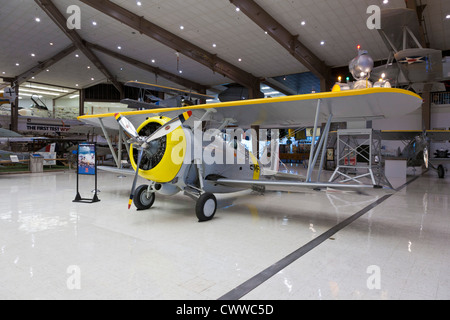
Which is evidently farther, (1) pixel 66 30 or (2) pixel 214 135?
(1) pixel 66 30

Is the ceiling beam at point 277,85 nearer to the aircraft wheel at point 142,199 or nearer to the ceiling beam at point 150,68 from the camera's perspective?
the ceiling beam at point 150,68

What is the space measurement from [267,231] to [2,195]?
285 inches

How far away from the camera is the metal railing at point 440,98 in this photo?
61.4 feet

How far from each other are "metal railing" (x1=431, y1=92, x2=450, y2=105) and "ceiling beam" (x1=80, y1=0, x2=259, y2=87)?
1290cm

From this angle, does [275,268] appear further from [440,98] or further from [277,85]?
[277,85]

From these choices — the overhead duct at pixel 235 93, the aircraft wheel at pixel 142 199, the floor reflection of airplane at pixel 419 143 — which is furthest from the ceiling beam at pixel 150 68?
the aircraft wheel at pixel 142 199

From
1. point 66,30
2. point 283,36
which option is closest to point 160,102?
point 66,30

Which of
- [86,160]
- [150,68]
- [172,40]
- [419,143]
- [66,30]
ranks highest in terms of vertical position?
[66,30]

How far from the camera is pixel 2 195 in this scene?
7.05m

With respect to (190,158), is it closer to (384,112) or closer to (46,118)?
(384,112)

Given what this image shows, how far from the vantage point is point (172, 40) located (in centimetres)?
1492

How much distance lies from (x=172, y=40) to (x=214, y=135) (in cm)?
1149

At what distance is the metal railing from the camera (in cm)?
1871

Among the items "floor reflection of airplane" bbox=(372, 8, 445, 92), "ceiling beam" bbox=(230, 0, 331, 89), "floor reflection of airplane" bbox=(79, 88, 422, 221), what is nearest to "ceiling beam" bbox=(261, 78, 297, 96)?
"ceiling beam" bbox=(230, 0, 331, 89)
